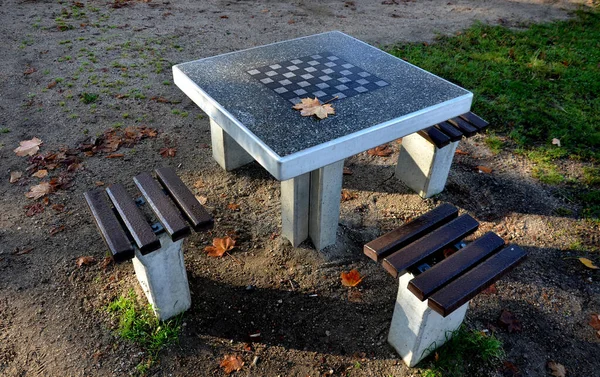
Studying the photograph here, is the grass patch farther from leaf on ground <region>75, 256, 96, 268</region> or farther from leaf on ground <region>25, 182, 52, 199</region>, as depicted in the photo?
leaf on ground <region>25, 182, 52, 199</region>

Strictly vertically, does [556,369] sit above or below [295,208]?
below

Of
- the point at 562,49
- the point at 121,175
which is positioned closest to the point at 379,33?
the point at 562,49

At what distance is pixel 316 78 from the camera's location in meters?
2.88

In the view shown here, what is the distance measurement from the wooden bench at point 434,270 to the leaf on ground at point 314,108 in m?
0.74

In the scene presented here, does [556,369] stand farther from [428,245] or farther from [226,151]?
[226,151]

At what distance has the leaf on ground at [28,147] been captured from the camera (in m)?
3.91

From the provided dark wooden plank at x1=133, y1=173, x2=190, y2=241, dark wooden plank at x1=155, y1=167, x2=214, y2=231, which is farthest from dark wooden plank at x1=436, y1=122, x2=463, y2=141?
dark wooden plank at x1=133, y1=173, x2=190, y2=241

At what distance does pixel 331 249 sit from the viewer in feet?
10.2

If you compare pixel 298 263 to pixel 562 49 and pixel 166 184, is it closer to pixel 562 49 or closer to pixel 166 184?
pixel 166 184

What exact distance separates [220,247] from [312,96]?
1.22 meters

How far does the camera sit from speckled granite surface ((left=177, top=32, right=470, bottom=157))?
232cm

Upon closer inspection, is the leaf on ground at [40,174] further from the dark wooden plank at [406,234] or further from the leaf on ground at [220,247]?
the dark wooden plank at [406,234]

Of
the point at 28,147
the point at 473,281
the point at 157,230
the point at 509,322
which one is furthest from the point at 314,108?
the point at 28,147

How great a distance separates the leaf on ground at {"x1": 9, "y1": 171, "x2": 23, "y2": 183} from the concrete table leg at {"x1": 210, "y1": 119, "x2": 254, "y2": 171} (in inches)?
62.2
